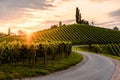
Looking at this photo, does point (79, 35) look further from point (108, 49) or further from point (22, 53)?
point (22, 53)

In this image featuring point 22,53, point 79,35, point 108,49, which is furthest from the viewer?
point 79,35

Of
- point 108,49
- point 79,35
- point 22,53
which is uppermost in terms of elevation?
point 79,35

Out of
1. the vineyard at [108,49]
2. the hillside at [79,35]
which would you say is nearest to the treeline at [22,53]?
the vineyard at [108,49]

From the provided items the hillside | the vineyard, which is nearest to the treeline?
the vineyard

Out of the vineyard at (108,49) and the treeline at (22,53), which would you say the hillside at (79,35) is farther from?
the treeline at (22,53)

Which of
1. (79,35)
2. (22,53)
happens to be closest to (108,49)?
(79,35)

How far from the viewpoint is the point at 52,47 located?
124 feet

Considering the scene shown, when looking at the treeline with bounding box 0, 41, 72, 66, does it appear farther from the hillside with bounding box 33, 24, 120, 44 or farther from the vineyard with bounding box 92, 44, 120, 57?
the hillside with bounding box 33, 24, 120, 44

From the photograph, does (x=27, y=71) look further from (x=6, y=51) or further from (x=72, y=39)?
(x=72, y=39)

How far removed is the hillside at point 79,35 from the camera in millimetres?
110750

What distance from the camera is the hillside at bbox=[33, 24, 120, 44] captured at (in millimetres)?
110750

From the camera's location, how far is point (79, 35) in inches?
4631

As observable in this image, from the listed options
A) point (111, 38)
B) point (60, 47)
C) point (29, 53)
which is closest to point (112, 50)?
point (111, 38)

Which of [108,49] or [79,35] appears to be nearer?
[108,49]
